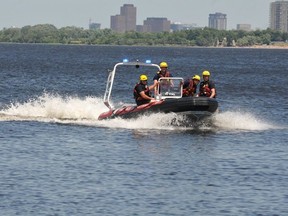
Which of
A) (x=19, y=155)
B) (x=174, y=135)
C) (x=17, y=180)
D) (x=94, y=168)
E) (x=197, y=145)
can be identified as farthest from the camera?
(x=174, y=135)

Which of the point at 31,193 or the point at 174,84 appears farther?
the point at 174,84

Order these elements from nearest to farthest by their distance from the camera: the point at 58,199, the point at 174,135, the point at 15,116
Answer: the point at 58,199
the point at 174,135
the point at 15,116

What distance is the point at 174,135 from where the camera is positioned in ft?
109

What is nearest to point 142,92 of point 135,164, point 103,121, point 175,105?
point 175,105

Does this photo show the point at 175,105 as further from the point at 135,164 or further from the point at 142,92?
the point at 135,164

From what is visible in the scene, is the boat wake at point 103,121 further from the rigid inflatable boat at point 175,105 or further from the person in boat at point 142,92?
the person in boat at point 142,92

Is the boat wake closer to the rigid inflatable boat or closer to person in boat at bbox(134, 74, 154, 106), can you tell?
the rigid inflatable boat

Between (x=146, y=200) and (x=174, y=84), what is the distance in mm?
12398

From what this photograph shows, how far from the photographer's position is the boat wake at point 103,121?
34969 mm

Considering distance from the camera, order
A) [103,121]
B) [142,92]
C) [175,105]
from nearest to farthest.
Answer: [175,105], [142,92], [103,121]

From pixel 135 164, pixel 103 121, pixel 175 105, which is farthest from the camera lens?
pixel 103 121

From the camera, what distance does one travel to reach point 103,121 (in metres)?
36.8

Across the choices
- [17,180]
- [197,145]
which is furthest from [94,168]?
[197,145]

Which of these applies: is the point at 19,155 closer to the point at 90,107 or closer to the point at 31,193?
the point at 31,193
